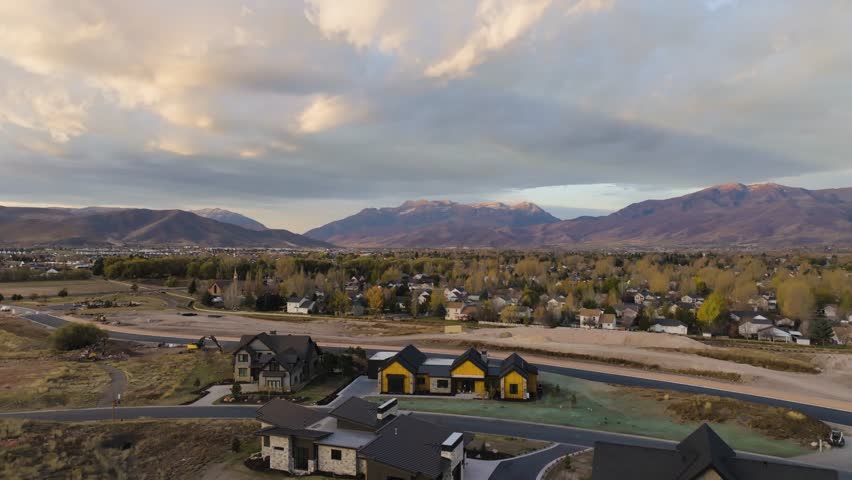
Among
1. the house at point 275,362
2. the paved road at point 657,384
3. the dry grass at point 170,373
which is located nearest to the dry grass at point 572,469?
the paved road at point 657,384

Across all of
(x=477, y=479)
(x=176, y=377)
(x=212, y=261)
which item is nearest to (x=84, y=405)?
(x=176, y=377)

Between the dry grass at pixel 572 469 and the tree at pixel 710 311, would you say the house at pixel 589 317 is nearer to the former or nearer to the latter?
the tree at pixel 710 311

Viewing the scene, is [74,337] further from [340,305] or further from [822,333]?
[822,333]

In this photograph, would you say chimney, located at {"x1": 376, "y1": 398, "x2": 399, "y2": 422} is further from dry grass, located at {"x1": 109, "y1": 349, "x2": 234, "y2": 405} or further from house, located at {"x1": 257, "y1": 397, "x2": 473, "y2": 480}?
dry grass, located at {"x1": 109, "y1": 349, "x2": 234, "y2": 405}

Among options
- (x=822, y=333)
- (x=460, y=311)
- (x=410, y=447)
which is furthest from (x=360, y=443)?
(x=822, y=333)

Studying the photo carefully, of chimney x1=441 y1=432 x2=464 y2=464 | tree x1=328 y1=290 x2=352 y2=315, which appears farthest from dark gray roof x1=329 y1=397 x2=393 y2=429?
tree x1=328 y1=290 x2=352 y2=315
